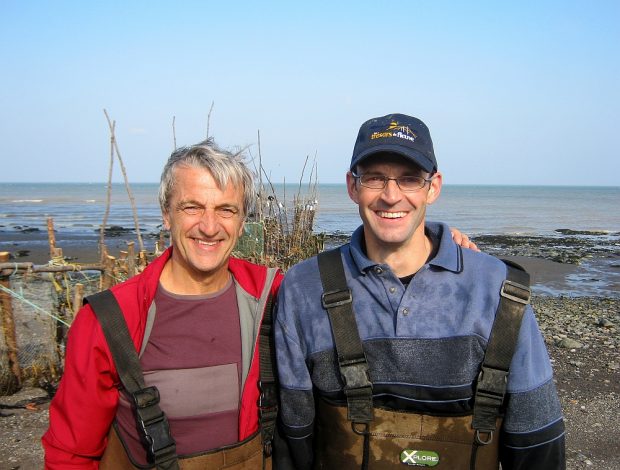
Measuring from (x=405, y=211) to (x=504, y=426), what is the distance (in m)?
1.02

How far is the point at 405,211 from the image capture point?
246 centimetres

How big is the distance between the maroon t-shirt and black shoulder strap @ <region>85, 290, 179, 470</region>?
0.09 metres

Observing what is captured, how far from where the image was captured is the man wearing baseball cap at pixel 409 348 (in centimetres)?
231

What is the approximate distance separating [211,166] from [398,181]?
34.5 inches

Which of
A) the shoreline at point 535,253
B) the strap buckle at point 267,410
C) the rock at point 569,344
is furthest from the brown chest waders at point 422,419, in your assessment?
the shoreline at point 535,253

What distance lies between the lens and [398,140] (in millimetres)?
2449

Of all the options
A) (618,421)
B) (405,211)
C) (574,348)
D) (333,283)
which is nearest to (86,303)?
(333,283)

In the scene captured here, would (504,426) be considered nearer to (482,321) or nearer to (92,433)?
(482,321)

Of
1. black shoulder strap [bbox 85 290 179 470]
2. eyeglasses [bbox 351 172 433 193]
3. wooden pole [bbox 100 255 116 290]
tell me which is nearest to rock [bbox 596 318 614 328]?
wooden pole [bbox 100 255 116 290]

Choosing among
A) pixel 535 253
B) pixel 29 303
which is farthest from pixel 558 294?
pixel 29 303

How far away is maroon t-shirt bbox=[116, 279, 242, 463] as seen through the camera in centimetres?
247

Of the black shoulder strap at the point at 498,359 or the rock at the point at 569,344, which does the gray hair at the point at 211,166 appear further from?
the rock at the point at 569,344

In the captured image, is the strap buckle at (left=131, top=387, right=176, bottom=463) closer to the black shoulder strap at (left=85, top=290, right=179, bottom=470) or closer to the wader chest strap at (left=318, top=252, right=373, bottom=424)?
the black shoulder strap at (left=85, top=290, right=179, bottom=470)

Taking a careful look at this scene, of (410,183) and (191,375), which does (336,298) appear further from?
(191,375)
